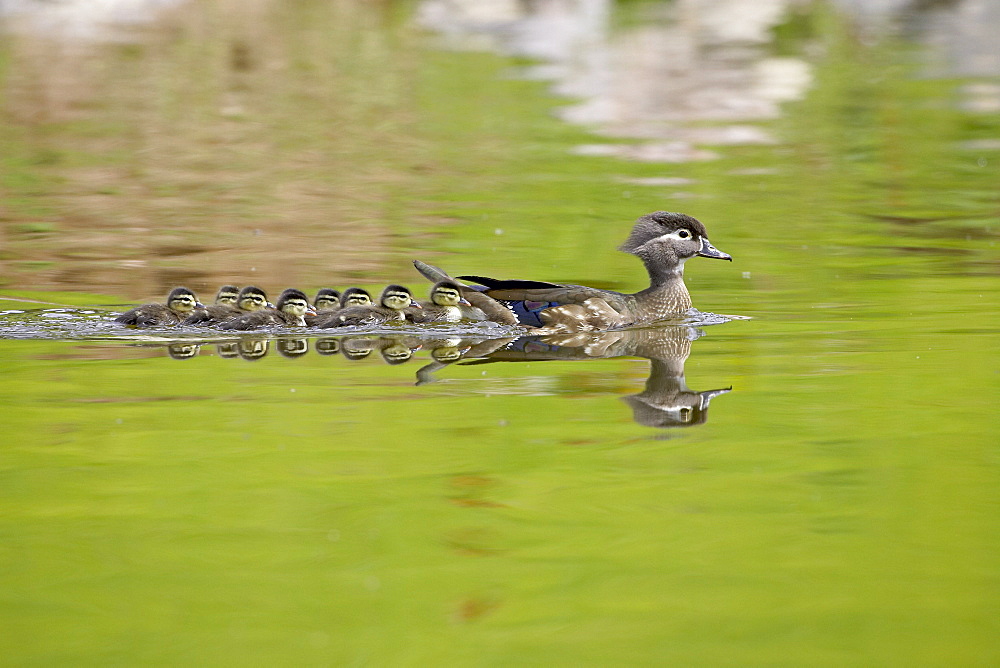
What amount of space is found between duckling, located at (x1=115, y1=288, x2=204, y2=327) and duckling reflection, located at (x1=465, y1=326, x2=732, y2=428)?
1.64m

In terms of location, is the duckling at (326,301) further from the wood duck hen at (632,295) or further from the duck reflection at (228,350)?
the wood duck hen at (632,295)

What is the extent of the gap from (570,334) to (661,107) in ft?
40.3

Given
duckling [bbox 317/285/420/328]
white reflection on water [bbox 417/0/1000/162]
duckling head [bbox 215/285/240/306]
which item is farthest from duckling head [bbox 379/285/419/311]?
white reflection on water [bbox 417/0/1000/162]

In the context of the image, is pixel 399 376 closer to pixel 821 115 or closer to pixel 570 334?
pixel 570 334

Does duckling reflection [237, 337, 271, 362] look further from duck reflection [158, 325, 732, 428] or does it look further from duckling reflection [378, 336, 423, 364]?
duckling reflection [378, 336, 423, 364]

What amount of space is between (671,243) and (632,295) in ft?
1.30

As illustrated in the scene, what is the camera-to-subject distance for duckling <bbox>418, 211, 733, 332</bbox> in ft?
26.7

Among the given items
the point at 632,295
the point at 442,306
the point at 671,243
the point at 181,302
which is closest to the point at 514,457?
the point at 442,306

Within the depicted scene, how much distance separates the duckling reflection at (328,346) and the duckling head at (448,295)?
0.71 meters

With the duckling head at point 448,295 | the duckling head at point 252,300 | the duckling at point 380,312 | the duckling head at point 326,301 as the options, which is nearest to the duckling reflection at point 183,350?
the duckling head at point 252,300

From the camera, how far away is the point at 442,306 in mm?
8414

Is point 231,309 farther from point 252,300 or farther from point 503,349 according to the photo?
point 503,349

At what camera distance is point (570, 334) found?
8133 millimetres

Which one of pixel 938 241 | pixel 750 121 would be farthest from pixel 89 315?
pixel 750 121
